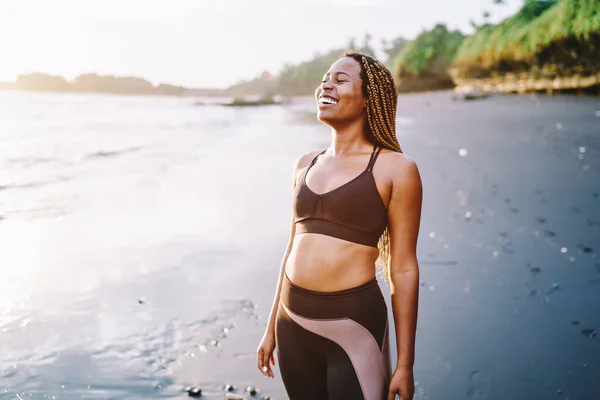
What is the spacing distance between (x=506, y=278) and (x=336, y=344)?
4.45 meters

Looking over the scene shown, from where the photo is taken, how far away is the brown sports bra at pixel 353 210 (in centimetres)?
194

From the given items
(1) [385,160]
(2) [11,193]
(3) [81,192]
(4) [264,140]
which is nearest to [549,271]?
(1) [385,160]

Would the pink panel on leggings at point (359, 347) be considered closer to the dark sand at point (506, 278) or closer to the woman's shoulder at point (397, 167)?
the woman's shoulder at point (397, 167)

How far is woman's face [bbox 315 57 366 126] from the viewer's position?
2061 millimetres

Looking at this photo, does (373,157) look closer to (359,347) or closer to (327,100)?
(327,100)

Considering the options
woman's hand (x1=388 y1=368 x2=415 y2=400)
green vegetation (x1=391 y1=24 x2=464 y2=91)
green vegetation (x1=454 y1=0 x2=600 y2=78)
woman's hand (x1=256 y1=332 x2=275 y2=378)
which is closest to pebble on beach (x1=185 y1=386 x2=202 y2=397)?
woman's hand (x1=256 y1=332 x2=275 y2=378)

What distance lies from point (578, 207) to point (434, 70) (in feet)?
174

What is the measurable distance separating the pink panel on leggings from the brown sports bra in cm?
38

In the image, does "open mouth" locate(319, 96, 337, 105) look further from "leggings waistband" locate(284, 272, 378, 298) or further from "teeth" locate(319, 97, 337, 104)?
"leggings waistband" locate(284, 272, 378, 298)

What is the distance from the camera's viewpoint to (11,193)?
12039 millimetres

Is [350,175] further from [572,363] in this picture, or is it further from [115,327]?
[115,327]

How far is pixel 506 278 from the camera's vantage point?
5672mm

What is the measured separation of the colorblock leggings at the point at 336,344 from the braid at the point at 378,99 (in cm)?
69

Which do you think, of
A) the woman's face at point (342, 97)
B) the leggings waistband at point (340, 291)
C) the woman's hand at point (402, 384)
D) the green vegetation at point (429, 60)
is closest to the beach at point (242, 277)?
the woman's hand at point (402, 384)
